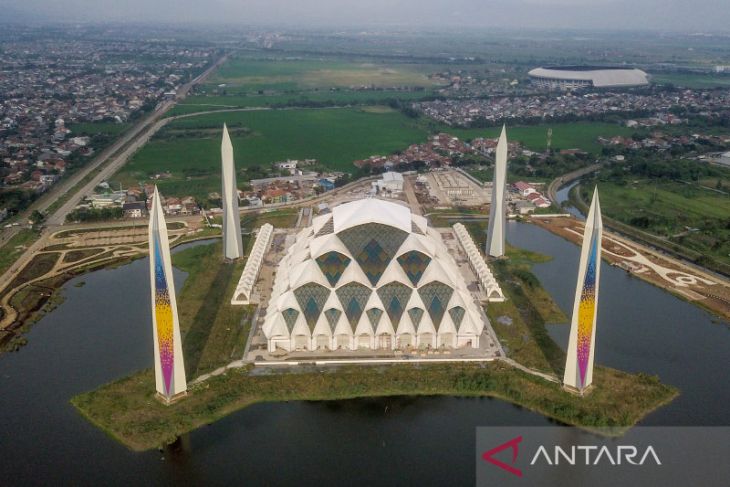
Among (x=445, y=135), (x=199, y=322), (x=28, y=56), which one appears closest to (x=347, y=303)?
(x=199, y=322)

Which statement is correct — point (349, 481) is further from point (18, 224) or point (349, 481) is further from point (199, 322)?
point (18, 224)

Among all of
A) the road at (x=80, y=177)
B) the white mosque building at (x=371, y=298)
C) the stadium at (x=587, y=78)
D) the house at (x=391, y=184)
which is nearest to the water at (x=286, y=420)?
the white mosque building at (x=371, y=298)

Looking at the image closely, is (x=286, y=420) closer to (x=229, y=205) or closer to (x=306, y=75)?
(x=229, y=205)

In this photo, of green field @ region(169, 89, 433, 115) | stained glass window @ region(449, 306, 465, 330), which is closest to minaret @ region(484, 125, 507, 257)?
stained glass window @ region(449, 306, 465, 330)

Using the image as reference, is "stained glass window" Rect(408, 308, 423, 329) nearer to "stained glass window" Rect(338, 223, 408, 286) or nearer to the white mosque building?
the white mosque building

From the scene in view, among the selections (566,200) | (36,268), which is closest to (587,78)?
(566,200)

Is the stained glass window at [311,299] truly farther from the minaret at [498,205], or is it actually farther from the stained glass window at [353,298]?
the minaret at [498,205]
